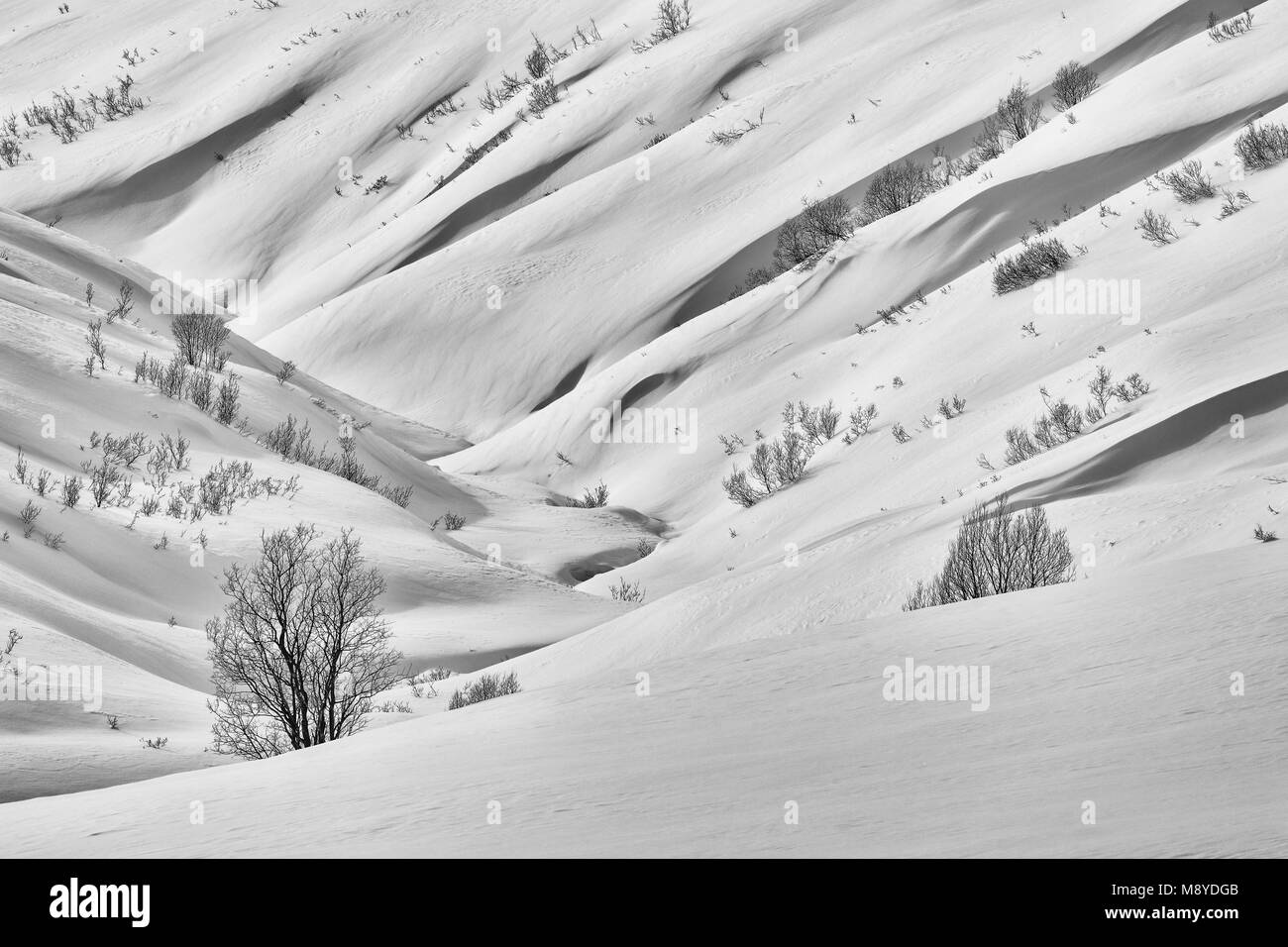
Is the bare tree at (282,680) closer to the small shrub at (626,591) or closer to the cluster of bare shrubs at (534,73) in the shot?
the small shrub at (626,591)

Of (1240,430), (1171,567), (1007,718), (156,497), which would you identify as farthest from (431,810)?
(156,497)

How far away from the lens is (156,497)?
36.9 ft

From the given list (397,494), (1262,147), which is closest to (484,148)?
(397,494)

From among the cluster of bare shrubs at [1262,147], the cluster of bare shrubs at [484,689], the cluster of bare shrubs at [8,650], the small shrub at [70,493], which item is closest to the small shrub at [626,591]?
the cluster of bare shrubs at [484,689]

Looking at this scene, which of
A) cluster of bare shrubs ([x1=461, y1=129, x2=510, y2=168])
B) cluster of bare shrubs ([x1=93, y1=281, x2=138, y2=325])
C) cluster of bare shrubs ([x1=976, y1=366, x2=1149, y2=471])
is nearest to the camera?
cluster of bare shrubs ([x1=976, y1=366, x2=1149, y2=471])

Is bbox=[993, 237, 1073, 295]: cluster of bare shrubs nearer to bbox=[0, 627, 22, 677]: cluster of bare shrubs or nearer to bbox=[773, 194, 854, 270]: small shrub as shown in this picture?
bbox=[773, 194, 854, 270]: small shrub

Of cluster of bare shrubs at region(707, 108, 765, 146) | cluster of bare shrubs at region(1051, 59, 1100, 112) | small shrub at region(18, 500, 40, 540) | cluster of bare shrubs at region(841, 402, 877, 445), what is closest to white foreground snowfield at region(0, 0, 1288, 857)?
small shrub at region(18, 500, 40, 540)

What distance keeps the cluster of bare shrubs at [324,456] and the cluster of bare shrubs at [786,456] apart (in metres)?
3.67

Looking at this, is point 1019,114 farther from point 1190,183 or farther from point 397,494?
point 397,494

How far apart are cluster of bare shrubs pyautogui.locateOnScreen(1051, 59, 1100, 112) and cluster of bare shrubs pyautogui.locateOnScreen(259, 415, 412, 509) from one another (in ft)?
31.2

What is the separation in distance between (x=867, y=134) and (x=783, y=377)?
5.89 meters

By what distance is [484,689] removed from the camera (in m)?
7.74

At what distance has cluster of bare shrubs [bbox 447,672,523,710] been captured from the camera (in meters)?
7.61

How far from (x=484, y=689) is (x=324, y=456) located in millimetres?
7692
